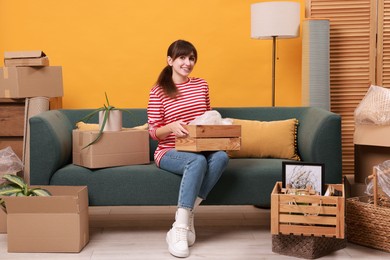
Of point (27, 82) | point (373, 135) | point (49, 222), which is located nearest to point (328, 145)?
point (373, 135)

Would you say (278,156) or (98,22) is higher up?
(98,22)

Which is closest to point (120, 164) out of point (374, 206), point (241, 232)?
point (241, 232)

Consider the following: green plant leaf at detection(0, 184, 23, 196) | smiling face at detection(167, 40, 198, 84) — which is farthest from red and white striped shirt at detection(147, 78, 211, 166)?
green plant leaf at detection(0, 184, 23, 196)

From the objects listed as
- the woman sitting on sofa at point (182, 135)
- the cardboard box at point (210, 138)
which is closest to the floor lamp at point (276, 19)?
the woman sitting on sofa at point (182, 135)

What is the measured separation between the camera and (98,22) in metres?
4.29

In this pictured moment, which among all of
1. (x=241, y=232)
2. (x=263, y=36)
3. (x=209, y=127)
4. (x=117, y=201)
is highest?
(x=263, y=36)

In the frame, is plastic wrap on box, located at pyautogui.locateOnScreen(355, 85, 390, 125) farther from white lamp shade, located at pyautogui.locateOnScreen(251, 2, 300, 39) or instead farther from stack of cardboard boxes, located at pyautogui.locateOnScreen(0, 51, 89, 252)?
stack of cardboard boxes, located at pyautogui.locateOnScreen(0, 51, 89, 252)

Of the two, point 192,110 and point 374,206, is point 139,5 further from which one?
point 374,206

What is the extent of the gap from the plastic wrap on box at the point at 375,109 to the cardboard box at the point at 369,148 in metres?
0.03

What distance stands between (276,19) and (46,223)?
2.05 meters

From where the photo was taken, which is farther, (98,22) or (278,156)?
(98,22)

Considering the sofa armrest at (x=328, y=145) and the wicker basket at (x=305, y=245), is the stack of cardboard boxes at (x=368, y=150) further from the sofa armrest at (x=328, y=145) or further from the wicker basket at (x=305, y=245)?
the wicker basket at (x=305, y=245)

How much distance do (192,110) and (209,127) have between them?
0.29m

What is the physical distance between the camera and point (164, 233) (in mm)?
3188
